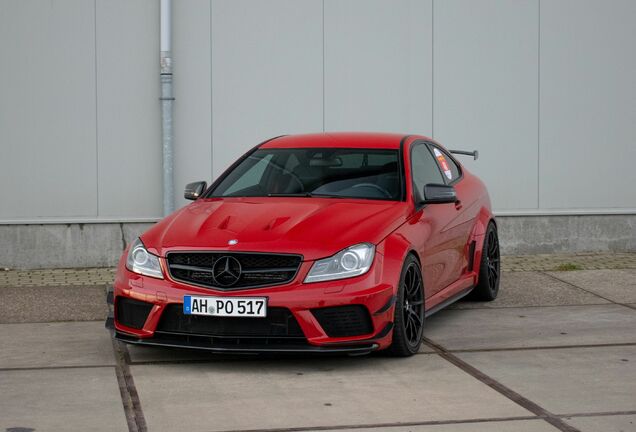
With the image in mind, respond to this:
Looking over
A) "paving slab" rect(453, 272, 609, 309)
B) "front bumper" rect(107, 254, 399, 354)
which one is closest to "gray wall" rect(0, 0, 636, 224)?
"paving slab" rect(453, 272, 609, 309)

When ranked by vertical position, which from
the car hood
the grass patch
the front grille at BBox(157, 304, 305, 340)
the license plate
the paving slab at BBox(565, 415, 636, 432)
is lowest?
the paving slab at BBox(565, 415, 636, 432)

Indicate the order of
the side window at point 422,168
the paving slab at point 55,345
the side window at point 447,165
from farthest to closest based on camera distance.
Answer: the side window at point 447,165
the side window at point 422,168
the paving slab at point 55,345

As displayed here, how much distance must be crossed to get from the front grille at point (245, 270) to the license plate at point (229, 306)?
0.11 m

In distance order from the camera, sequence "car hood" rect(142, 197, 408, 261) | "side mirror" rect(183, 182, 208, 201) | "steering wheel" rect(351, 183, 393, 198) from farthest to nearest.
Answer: "side mirror" rect(183, 182, 208, 201), "steering wheel" rect(351, 183, 393, 198), "car hood" rect(142, 197, 408, 261)

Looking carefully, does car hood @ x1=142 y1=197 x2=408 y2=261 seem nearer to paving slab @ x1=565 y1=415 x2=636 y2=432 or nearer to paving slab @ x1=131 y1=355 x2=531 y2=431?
paving slab @ x1=131 y1=355 x2=531 y2=431

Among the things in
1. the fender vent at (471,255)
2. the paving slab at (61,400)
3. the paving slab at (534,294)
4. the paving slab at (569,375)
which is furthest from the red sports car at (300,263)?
the paving slab at (534,294)

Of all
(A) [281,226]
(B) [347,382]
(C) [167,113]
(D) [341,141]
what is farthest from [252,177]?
(C) [167,113]

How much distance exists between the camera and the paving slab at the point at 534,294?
9742mm

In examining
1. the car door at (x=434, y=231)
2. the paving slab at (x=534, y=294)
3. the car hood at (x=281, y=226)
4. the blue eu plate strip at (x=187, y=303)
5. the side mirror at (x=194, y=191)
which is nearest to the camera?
the blue eu plate strip at (x=187, y=303)

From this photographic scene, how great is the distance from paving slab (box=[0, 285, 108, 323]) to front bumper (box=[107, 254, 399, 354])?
6.84 feet

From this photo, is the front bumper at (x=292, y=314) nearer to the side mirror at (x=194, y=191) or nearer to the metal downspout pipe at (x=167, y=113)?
the side mirror at (x=194, y=191)

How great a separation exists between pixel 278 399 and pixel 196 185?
270cm

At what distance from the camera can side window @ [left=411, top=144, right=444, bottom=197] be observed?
8336 millimetres

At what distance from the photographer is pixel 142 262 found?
7273mm
